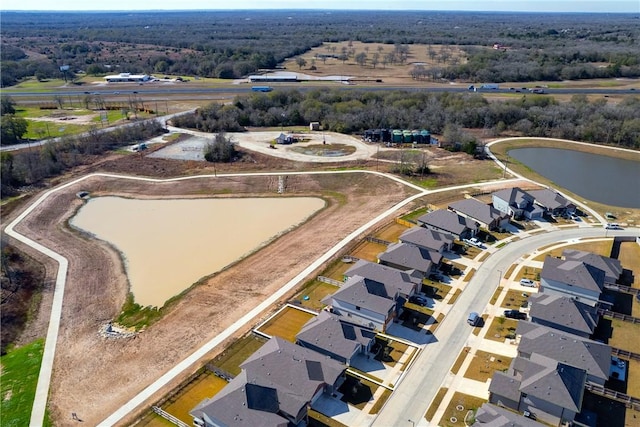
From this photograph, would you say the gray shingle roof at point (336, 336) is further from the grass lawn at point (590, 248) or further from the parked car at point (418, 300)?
the grass lawn at point (590, 248)

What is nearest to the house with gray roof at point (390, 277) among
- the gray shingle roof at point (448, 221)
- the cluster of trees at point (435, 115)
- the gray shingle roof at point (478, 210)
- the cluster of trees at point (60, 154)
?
the gray shingle roof at point (448, 221)

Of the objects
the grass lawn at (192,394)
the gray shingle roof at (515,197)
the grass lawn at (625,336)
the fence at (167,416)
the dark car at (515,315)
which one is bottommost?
the fence at (167,416)

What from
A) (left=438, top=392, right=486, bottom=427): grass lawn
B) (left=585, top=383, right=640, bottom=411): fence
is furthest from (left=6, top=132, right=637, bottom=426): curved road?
(left=585, top=383, right=640, bottom=411): fence

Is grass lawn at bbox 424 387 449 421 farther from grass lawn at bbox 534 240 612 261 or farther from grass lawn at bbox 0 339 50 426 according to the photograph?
grass lawn at bbox 0 339 50 426

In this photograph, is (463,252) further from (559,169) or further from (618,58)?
(618,58)

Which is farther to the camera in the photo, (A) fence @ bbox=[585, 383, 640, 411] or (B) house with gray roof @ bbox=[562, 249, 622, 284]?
(B) house with gray roof @ bbox=[562, 249, 622, 284]

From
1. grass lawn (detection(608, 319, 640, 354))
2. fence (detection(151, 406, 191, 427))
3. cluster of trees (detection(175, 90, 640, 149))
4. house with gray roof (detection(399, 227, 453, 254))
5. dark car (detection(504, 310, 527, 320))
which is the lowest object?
fence (detection(151, 406, 191, 427))

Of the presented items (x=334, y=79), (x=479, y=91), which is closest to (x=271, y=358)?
(x=479, y=91)
